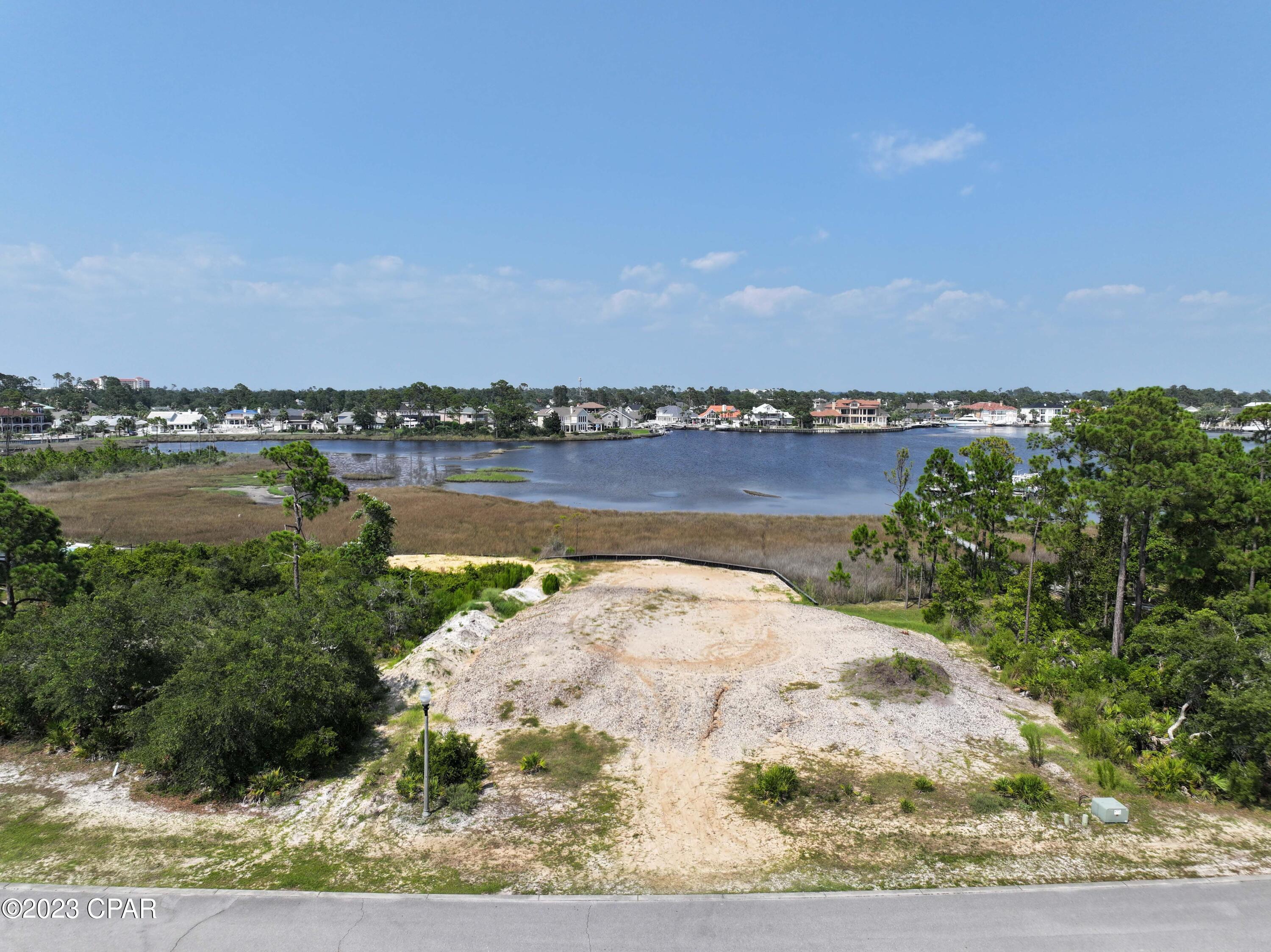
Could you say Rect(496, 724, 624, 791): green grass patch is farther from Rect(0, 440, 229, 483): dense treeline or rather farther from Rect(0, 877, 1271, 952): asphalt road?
Rect(0, 440, 229, 483): dense treeline

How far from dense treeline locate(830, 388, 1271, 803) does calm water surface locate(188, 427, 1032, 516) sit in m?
32.1

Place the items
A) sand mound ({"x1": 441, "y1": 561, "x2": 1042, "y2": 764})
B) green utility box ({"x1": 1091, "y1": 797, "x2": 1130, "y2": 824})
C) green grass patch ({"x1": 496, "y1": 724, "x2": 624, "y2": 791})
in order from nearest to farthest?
green utility box ({"x1": 1091, "y1": 797, "x2": 1130, "y2": 824}) < green grass patch ({"x1": 496, "y1": 724, "x2": 624, "y2": 791}) < sand mound ({"x1": 441, "y1": 561, "x2": 1042, "y2": 764})

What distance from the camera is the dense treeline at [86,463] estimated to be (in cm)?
6391

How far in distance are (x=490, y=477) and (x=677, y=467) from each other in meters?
27.8

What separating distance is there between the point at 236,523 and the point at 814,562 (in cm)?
3772

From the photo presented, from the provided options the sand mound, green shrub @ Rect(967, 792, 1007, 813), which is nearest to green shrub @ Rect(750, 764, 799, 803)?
the sand mound

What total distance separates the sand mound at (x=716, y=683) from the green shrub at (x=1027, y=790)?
1719 millimetres

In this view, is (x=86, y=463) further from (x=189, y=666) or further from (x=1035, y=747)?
(x=1035, y=747)

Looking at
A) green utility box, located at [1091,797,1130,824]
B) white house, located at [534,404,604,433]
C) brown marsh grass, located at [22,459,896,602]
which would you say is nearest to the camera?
green utility box, located at [1091,797,1130,824]

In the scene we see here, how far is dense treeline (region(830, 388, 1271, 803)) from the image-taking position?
1302cm

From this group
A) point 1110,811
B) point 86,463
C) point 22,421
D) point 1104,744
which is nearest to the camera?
point 1110,811

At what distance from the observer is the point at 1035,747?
13.9 meters

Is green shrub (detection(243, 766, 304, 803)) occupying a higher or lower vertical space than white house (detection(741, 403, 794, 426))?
lower

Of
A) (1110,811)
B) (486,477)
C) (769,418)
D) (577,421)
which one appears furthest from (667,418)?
(1110,811)
